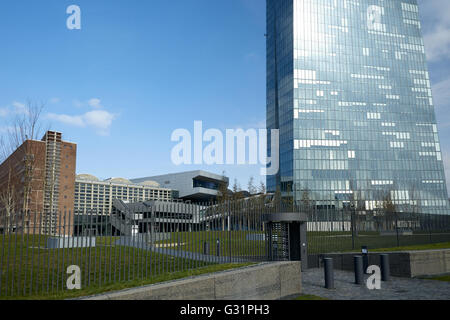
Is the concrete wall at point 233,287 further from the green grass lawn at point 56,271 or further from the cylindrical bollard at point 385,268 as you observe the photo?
the cylindrical bollard at point 385,268

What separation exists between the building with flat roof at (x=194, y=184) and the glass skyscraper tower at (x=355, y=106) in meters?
17.1

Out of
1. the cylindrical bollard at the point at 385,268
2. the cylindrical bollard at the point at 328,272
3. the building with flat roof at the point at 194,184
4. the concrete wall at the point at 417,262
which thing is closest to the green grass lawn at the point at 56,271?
the cylindrical bollard at the point at 328,272

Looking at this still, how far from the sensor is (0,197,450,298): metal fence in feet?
34.2

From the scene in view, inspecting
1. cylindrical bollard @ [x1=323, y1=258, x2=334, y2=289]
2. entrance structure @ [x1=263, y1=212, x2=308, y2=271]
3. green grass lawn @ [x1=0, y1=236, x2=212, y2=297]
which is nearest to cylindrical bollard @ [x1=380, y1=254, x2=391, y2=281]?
cylindrical bollard @ [x1=323, y1=258, x2=334, y2=289]

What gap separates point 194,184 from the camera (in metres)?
105

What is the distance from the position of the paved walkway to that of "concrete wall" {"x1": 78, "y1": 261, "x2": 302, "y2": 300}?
1.22 meters

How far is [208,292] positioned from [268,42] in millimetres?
111431

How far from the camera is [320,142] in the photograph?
287 feet

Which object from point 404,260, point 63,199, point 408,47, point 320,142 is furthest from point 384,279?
point 408,47

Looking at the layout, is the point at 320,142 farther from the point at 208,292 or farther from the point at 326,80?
the point at 208,292

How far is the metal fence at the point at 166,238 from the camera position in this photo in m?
10.4

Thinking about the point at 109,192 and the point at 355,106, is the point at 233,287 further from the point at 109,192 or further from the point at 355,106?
the point at 109,192

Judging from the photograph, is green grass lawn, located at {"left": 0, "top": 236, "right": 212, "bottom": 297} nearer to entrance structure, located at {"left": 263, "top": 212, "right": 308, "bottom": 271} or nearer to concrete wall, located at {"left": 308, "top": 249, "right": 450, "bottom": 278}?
entrance structure, located at {"left": 263, "top": 212, "right": 308, "bottom": 271}

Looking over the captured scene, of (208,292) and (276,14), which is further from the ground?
(276,14)
